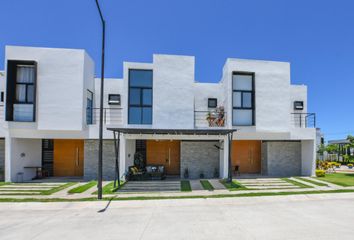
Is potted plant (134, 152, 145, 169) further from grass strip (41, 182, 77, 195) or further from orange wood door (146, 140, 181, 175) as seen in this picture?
grass strip (41, 182, 77, 195)

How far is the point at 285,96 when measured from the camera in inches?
602

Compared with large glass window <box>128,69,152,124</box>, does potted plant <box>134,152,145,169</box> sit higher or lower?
lower

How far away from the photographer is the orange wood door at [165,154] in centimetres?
1752

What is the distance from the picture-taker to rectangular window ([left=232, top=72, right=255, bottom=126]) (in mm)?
14891

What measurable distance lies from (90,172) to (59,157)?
Result: 384 cm

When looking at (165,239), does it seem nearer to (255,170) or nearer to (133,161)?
(133,161)

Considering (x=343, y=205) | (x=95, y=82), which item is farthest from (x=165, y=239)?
(x=95, y=82)

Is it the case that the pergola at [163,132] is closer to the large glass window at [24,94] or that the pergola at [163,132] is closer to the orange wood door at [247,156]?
the orange wood door at [247,156]

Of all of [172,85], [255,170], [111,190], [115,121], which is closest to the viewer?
[111,190]

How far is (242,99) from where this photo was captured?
15.0m

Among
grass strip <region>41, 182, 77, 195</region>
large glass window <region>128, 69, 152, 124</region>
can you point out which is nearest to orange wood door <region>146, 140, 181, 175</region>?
large glass window <region>128, 69, 152, 124</region>

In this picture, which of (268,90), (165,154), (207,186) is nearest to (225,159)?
(207,186)

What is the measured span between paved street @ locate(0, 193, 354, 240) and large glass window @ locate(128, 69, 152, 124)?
21.5 ft

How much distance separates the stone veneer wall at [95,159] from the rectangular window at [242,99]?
913 centimetres
